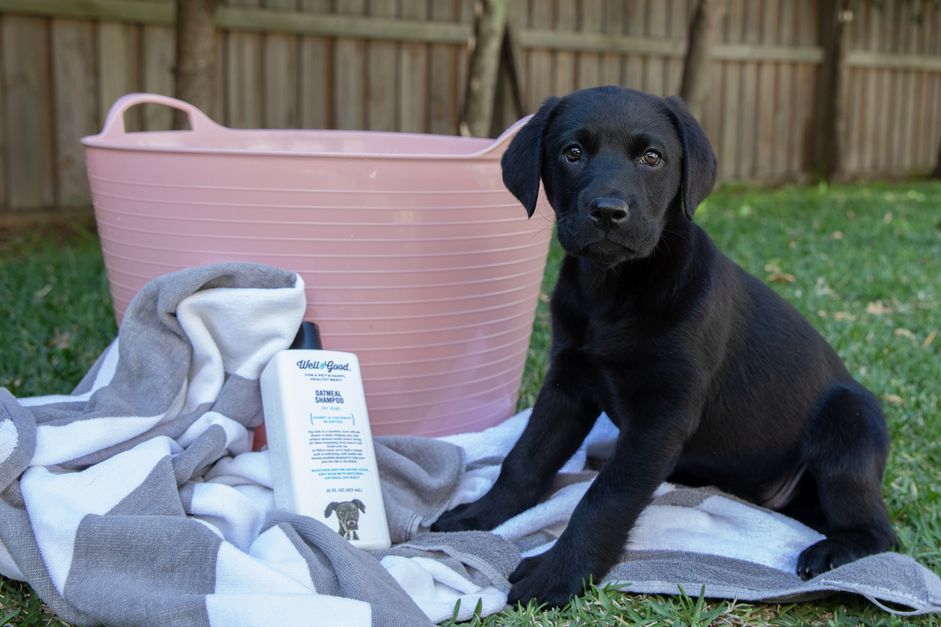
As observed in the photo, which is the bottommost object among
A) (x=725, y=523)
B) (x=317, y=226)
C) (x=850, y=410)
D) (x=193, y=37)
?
(x=725, y=523)

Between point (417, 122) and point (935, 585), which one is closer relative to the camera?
point (935, 585)

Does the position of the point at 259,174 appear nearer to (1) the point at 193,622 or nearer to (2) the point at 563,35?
(1) the point at 193,622

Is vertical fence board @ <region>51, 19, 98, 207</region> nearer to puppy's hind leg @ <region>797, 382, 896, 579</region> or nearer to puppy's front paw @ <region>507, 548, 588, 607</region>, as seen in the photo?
puppy's front paw @ <region>507, 548, 588, 607</region>

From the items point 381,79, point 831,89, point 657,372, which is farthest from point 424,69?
point 657,372

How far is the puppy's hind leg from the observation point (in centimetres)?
228

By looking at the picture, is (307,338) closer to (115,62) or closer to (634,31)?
(115,62)

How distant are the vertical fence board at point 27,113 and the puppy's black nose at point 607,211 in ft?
15.6

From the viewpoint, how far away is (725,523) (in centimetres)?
246

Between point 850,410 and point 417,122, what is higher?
point 417,122

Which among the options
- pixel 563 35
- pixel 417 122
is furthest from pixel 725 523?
pixel 563 35

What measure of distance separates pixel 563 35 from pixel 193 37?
3855 mm

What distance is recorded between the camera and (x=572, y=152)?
2.21m

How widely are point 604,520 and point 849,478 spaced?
63cm

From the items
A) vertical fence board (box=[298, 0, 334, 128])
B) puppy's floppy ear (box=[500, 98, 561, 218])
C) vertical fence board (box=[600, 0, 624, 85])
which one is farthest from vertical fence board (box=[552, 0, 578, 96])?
puppy's floppy ear (box=[500, 98, 561, 218])
